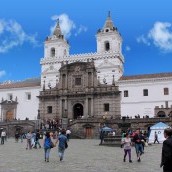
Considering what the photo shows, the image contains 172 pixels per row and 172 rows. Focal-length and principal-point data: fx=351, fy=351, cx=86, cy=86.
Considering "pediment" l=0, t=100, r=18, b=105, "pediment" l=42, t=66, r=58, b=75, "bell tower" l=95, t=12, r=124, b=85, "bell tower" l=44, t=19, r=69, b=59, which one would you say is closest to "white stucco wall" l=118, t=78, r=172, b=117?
"bell tower" l=95, t=12, r=124, b=85

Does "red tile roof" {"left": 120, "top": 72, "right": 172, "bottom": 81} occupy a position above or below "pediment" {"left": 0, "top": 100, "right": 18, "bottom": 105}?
above

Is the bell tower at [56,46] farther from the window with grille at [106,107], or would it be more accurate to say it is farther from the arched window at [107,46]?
the window with grille at [106,107]

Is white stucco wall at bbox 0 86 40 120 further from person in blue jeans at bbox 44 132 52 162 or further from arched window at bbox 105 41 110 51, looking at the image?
person in blue jeans at bbox 44 132 52 162

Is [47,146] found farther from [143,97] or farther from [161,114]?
[143,97]

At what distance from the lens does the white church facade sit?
51.7m

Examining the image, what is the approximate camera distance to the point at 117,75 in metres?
54.2

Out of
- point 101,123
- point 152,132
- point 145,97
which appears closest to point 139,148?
point 152,132

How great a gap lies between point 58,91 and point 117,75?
9991mm

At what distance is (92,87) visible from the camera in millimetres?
54875

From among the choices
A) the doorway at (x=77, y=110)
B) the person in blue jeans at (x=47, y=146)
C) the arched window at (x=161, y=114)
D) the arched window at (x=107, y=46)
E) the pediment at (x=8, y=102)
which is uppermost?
the arched window at (x=107, y=46)

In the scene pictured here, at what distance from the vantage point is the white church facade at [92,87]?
2034 inches

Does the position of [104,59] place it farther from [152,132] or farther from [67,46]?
[152,132]

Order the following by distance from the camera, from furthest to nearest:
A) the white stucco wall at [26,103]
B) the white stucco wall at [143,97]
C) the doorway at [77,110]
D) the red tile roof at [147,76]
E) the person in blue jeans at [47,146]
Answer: the white stucco wall at [26,103] < the doorway at [77,110] < the red tile roof at [147,76] < the white stucco wall at [143,97] < the person in blue jeans at [47,146]

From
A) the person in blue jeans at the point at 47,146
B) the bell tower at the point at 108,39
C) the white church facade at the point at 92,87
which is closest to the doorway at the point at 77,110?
the white church facade at the point at 92,87
